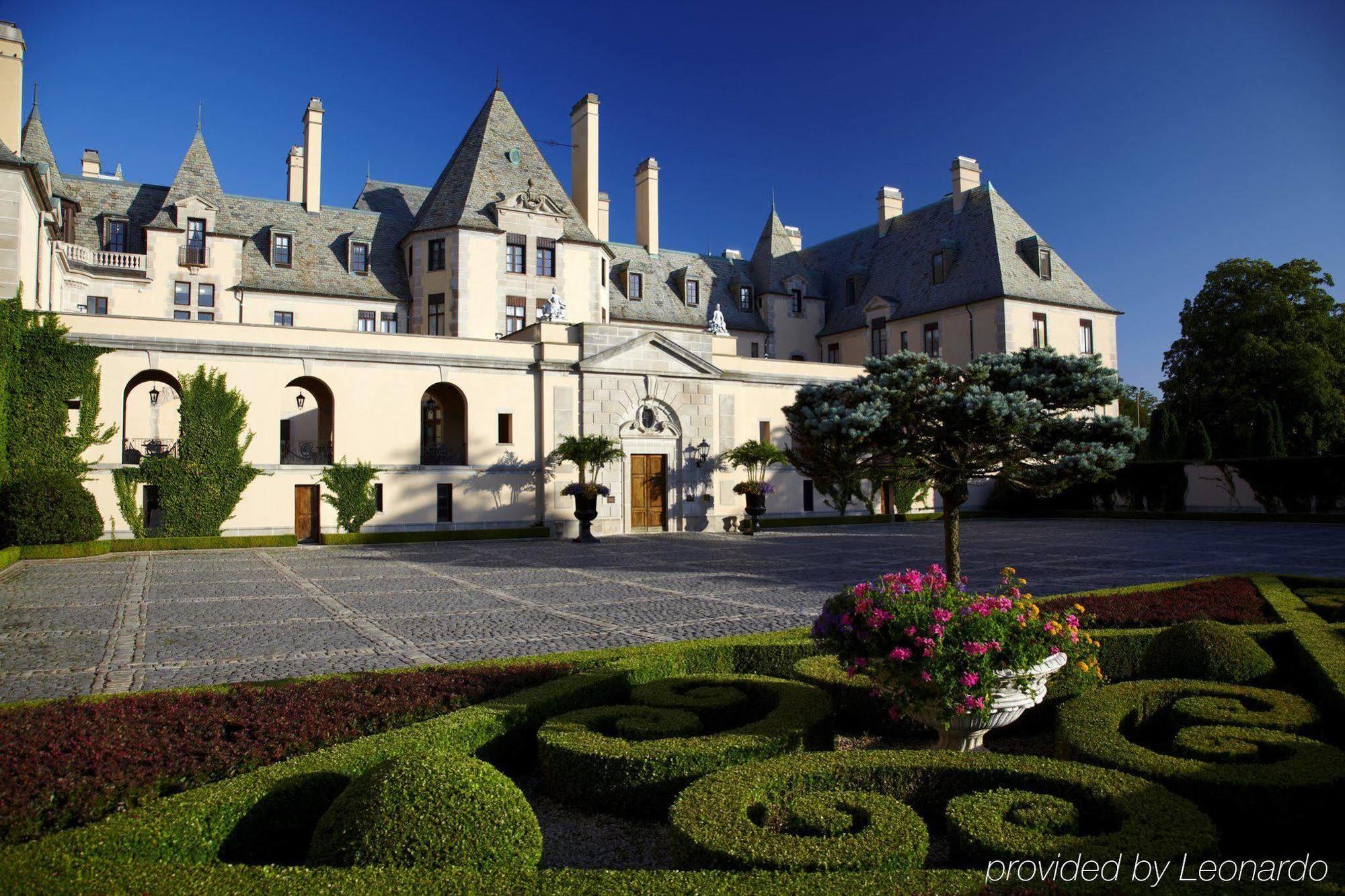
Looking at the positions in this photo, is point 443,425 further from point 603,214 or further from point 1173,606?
point 1173,606

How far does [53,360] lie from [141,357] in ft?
7.60

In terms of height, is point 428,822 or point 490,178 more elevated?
point 490,178

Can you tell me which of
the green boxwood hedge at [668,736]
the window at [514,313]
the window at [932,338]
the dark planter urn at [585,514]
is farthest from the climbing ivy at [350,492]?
the window at [932,338]

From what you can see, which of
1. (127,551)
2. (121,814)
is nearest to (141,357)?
(127,551)

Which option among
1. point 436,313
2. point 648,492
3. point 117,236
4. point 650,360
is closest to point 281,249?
point 117,236

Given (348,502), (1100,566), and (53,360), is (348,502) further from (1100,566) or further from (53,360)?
(1100,566)

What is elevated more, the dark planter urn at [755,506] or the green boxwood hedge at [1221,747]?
the dark planter urn at [755,506]

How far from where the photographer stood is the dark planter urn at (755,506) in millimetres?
33375

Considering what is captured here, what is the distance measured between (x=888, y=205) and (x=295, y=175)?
32699 mm

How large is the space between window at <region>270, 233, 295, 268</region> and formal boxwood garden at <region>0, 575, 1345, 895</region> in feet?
119

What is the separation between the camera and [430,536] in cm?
2984

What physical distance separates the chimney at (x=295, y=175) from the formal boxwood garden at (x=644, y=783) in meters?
40.7

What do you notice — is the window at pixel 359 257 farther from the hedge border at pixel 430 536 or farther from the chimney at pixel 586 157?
the hedge border at pixel 430 536

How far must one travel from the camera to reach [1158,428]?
4194 centimetres
